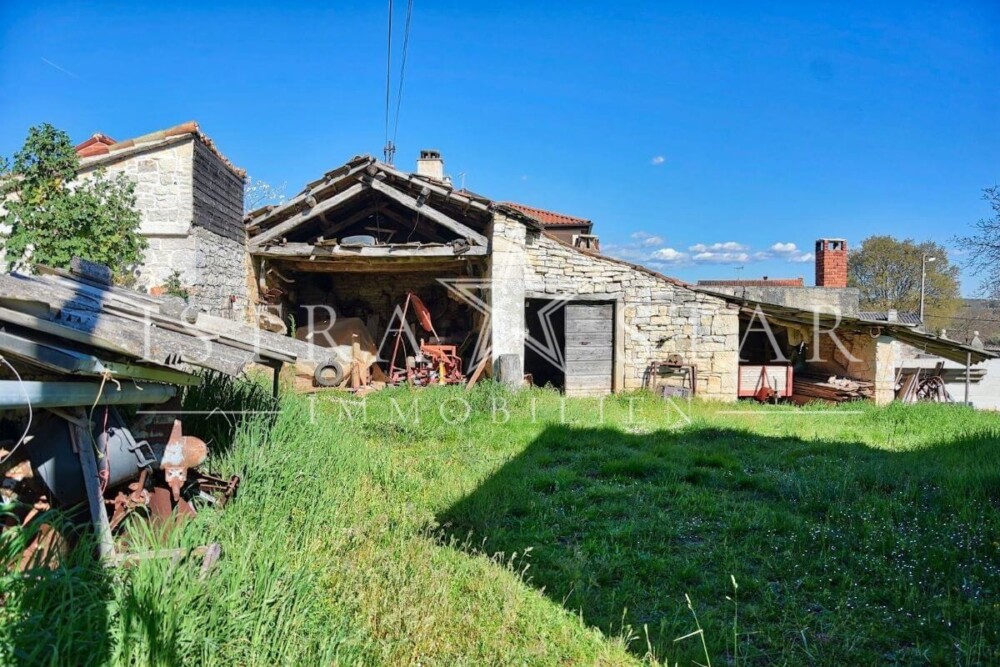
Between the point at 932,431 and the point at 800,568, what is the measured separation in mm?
5953

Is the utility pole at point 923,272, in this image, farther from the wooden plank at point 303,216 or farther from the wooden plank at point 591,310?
the wooden plank at point 303,216

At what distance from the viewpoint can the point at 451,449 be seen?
6227mm

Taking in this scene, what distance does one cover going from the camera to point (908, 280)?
1177 inches

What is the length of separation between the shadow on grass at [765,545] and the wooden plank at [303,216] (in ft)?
22.6

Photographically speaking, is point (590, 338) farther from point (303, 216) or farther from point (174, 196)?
point (174, 196)

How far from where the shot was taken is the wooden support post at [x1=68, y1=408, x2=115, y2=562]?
2.72 meters

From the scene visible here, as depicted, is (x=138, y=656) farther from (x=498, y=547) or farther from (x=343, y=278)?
(x=343, y=278)

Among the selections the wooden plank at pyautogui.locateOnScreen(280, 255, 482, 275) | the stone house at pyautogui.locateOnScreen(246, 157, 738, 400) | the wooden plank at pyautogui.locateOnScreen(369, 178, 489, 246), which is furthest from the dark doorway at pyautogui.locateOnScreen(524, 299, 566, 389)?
the wooden plank at pyautogui.locateOnScreen(280, 255, 482, 275)

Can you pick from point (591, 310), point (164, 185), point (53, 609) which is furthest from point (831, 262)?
point (53, 609)

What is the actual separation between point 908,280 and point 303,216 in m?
32.0

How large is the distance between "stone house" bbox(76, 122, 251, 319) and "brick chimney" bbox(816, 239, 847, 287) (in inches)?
694

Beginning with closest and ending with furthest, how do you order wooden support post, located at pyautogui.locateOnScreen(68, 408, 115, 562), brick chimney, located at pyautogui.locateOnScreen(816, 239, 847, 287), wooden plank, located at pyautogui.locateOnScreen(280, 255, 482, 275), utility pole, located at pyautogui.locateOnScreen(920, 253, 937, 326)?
wooden support post, located at pyautogui.locateOnScreen(68, 408, 115, 562), wooden plank, located at pyautogui.locateOnScreen(280, 255, 482, 275), brick chimney, located at pyautogui.locateOnScreen(816, 239, 847, 287), utility pole, located at pyautogui.locateOnScreen(920, 253, 937, 326)

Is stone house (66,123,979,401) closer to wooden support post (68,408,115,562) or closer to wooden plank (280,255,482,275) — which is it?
wooden plank (280,255,482,275)

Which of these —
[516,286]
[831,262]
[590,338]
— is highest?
[831,262]
